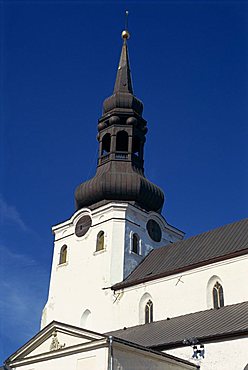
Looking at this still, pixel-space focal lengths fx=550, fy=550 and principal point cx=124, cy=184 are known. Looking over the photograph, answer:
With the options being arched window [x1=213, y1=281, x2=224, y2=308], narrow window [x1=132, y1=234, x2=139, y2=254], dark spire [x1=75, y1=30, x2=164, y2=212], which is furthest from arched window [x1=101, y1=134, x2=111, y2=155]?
arched window [x1=213, y1=281, x2=224, y2=308]

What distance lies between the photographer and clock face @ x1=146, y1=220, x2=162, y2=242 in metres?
29.1

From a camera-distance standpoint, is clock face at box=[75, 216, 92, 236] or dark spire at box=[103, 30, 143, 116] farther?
dark spire at box=[103, 30, 143, 116]

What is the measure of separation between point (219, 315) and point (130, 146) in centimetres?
1272

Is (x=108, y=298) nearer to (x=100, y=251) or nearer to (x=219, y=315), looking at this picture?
(x=100, y=251)

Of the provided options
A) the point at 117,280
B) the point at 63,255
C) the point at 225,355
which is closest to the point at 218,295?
the point at 225,355

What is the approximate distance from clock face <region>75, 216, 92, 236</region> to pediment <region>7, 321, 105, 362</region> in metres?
10.0

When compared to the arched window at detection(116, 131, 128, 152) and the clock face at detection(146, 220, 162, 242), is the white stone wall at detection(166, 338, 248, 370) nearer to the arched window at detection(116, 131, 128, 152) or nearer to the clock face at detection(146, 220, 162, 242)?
the clock face at detection(146, 220, 162, 242)

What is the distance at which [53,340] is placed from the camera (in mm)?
18828

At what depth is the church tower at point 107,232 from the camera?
2684cm

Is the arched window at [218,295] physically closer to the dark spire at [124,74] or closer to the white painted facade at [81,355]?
the white painted facade at [81,355]

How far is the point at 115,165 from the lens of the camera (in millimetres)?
30141

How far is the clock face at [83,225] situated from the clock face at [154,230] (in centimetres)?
312

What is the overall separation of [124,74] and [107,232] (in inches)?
493

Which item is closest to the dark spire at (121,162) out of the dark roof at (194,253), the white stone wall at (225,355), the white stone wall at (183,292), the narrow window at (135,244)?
the narrow window at (135,244)
